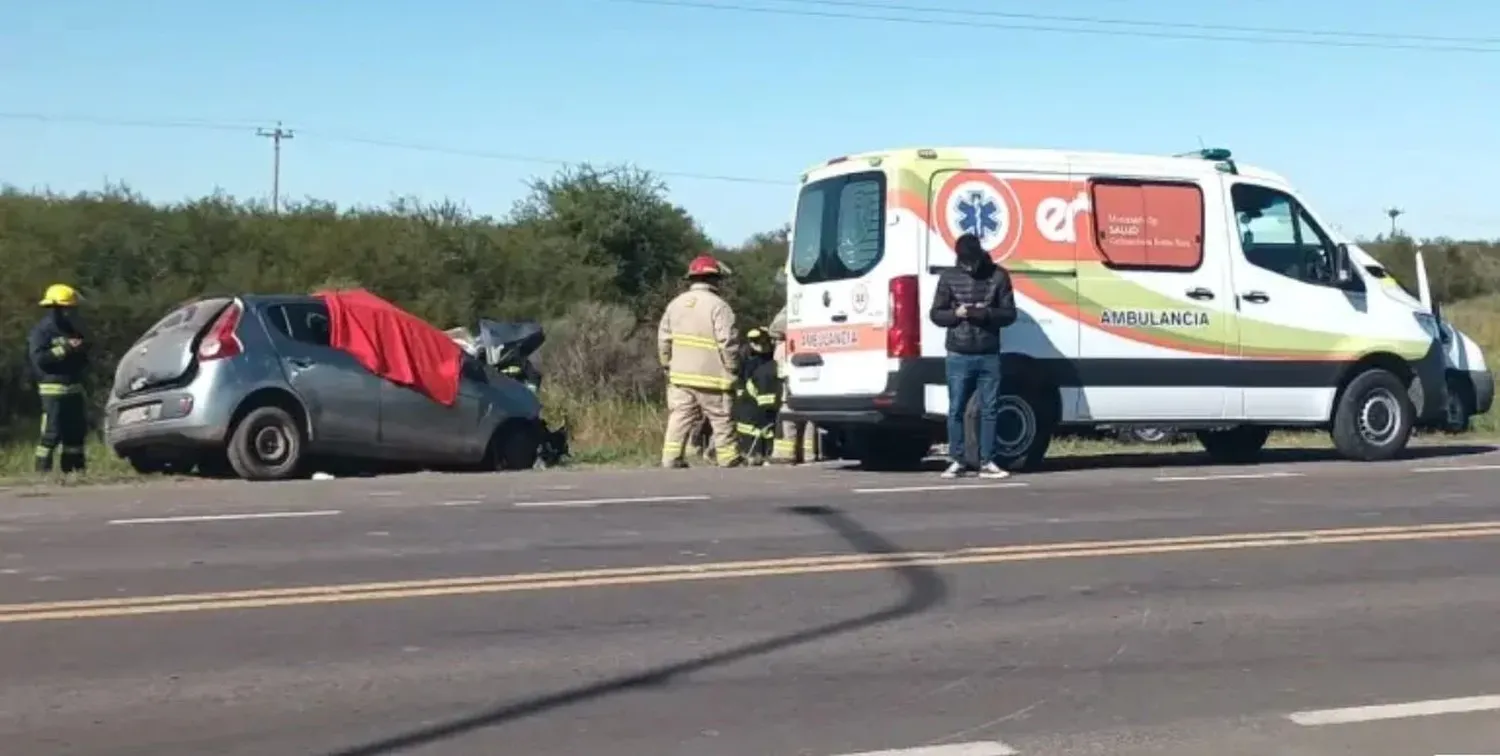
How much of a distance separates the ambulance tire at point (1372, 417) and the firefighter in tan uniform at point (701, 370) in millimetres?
4854

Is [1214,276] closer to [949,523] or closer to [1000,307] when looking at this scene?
[1000,307]

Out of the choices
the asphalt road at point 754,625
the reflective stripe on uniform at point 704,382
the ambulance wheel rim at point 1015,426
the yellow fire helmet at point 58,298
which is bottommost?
the asphalt road at point 754,625

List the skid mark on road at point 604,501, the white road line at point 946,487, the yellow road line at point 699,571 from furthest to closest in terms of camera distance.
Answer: the white road line at point 946,487, the skid mark on road at point 604,501, the yellow road line at point 699,571

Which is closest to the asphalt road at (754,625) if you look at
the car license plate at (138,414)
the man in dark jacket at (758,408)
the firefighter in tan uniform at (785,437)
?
the car license plate at (138,414)

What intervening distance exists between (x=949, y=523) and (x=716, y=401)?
16.9ft

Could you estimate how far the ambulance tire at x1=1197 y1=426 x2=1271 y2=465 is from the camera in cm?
1625

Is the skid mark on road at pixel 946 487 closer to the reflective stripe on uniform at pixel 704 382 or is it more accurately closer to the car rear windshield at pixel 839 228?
the car rear windshield at pixel 839 228

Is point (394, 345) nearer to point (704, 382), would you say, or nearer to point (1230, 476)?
point (704, 382)

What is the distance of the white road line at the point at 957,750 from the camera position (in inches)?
224

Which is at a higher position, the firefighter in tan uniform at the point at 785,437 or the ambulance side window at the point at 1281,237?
the ambulance side window at the point at 1281,237

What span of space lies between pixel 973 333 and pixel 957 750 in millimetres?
7802

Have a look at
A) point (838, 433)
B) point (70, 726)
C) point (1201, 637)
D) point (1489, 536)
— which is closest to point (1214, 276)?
point (838, 433)

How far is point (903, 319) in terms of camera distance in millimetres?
13805

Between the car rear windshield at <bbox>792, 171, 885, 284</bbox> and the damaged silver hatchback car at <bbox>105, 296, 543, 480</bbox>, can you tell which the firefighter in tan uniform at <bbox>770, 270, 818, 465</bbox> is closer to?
the car rear windshield at <bbox>792, 171, 885, 284</bbox>
